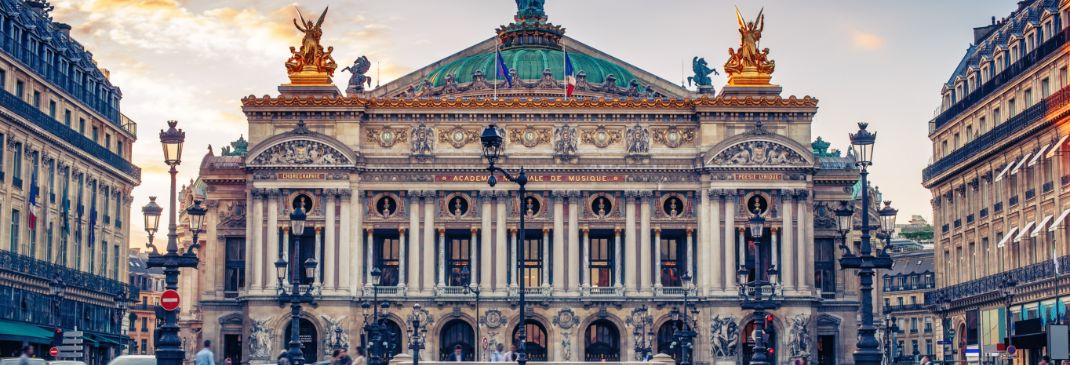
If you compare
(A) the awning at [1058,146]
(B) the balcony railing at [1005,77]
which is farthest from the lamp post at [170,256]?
(B) the balcony railing at [1005,77]

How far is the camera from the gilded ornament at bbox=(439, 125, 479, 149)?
8988cm

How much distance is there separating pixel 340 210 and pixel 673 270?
18132 mm

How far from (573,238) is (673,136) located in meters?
7.68

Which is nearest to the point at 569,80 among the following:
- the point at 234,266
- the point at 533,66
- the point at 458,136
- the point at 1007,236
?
the point at 458,136

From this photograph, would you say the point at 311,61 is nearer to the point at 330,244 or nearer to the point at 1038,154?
the point at 330,244

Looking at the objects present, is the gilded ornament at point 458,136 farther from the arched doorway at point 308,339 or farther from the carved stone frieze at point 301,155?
the arched doorway at point 308,339

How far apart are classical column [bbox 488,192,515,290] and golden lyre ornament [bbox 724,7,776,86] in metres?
14.2

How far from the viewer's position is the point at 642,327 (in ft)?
291

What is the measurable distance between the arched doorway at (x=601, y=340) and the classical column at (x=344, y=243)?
12.8 metres

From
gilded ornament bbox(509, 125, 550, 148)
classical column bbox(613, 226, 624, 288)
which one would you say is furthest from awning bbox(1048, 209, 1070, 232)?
gilded ornament bbox(509, 125, 550, 148)

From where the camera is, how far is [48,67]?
83562 mm

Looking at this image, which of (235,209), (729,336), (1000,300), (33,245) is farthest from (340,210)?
(1000,300)

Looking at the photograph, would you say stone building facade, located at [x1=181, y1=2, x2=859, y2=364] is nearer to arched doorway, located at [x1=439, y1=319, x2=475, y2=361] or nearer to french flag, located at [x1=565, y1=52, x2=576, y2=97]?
arched doorway, located at [x1=439, y1=319, x2=475, y2=361]

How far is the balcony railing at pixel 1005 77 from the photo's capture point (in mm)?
72812
